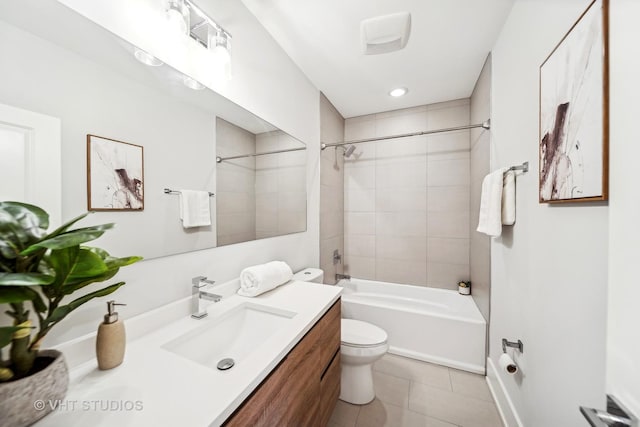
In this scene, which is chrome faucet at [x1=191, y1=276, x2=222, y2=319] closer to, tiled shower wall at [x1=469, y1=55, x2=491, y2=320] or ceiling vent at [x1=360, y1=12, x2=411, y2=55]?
ceiling vent at [x1=360, y1=12, x2=411, y2=55]

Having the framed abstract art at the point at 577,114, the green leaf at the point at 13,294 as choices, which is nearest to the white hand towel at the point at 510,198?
the framed abstract art at the point at 577,114

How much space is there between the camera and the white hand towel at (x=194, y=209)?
1043 millimetres

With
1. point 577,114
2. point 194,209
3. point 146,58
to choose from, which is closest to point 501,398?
point 577,114

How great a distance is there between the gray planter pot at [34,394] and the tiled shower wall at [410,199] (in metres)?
2.55

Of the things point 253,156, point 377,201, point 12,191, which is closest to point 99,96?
point 12,191

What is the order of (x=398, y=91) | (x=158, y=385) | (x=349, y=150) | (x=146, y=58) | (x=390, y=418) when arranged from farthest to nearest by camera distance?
1. (x=349, y=150)
2. (x=398, y=91)
3. (x=390, y=418)
4. (x=146, y=58)
5. (x=158, y=385)

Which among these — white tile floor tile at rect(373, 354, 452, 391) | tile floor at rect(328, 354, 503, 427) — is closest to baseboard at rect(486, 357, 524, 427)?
tile floor at rect(328, 354, 503, 427)

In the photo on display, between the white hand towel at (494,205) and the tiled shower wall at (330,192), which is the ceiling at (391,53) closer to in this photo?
the tiled shower wall at (330,192)

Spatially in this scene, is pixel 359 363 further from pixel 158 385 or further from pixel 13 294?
pixel 13 294

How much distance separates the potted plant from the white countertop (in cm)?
8

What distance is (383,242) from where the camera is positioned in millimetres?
2734

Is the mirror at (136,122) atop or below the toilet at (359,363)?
atop

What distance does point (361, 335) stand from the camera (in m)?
1.63

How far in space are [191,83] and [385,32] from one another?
1204mm
